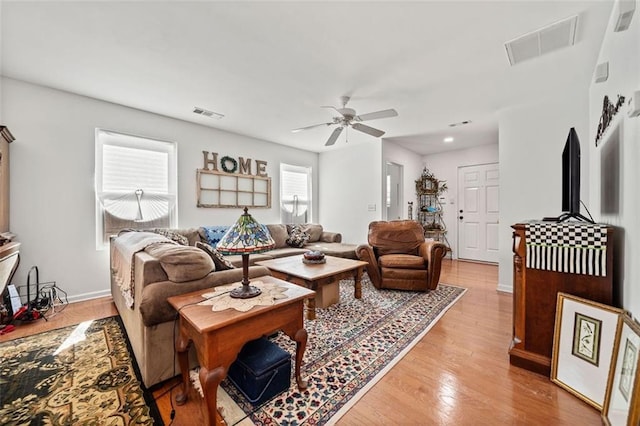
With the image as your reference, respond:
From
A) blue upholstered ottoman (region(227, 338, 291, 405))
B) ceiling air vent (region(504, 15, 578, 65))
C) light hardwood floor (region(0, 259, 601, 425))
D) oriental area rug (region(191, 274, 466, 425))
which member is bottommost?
light hardwood floor (region(0, 259, 601, 425))

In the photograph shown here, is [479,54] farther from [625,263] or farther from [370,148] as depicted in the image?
[370,148]

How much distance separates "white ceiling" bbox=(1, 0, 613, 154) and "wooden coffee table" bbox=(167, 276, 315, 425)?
6.55 ft

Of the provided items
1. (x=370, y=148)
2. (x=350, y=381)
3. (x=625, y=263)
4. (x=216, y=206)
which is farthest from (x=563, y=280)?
(x=216, y=206)

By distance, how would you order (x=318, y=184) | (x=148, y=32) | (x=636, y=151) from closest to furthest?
(x=636, y=151)
(x=148, y=32)
(x=318, y=184)

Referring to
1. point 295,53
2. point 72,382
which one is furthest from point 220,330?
point 295,53

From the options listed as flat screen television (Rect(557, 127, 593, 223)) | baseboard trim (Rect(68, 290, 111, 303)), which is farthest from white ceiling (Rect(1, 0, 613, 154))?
baseboard trim (Rect(68, 290, 111, 303))

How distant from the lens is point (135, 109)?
3586 mm

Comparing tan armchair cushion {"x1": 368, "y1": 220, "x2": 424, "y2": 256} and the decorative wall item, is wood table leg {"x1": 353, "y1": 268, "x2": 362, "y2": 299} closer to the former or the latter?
tan armchair cushion {"x1": 368, "y1": 220, "x2": 424, "y2": 256}

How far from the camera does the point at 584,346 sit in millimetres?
1527

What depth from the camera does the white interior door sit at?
17.9 ft

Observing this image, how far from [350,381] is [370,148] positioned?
4.47m

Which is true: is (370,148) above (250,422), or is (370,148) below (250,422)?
above

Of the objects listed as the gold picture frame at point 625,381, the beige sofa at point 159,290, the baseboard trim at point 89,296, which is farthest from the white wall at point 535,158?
the baseboard trim at point 89,296

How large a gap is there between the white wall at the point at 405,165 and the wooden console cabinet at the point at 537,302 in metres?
3.32
